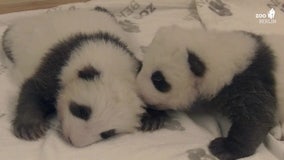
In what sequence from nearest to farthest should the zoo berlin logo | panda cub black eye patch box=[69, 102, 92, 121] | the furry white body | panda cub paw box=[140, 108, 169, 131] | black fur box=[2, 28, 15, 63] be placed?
1. panda cub black eye patch box=[69, 102, 92, 121]
2. panda cub paw box=[140, 108, 169, 131]
3. the furry white body
4. black fur box=[2, 28, 15, 63]
5. the zoo berlin logo

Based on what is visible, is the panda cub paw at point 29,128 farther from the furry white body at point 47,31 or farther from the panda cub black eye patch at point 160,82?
the panda cub black eye patch at point 160,82

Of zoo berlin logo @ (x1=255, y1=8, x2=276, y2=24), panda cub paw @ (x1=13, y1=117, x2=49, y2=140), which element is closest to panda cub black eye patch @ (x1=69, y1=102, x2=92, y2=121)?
panda cub paw @ (x1=13, y1=117, x2=49, y2=140)

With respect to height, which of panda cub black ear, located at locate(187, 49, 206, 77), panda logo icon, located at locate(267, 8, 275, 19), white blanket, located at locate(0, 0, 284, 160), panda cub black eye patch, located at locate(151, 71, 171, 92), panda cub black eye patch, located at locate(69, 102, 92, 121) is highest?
panda cub black ear, located at locate(187, 49, 206, 77)

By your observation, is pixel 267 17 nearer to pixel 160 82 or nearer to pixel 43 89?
pixel 160 82

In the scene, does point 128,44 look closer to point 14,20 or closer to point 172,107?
point 172,107

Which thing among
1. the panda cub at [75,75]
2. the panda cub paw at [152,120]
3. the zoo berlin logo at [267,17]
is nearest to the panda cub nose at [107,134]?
the panda cub at [75,75]

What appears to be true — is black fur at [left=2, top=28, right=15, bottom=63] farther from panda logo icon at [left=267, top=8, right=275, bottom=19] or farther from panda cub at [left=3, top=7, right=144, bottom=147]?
panda logo icon at [left=267, top=8, right=275, bottom=19]

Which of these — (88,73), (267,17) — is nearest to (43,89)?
(88,73)
